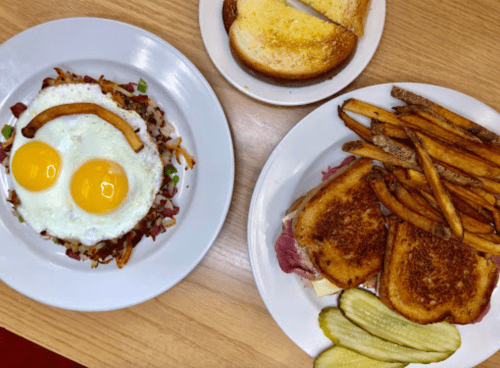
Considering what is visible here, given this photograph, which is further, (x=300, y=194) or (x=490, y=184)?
(x=300, y=194)

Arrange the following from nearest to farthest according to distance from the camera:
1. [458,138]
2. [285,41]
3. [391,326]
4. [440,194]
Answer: [440,194], [458,138], [285,41], [391,326]

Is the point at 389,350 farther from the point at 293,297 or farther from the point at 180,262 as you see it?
the point at 180,262

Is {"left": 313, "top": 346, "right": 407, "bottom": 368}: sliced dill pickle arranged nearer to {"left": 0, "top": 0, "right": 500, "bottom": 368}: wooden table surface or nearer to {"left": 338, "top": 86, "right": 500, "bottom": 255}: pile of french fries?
{"left": 0, "top": 0, "right": 500, "bottom": 368}: wooden table surface

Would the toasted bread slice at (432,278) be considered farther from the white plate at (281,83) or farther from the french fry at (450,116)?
the white plate at (281,83)

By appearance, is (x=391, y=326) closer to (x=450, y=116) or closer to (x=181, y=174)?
(x=450, y=116)

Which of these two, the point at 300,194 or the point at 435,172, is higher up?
the point at 435,172

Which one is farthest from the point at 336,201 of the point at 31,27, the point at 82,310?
the point at 31,27

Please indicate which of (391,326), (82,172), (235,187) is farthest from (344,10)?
(391,326)
